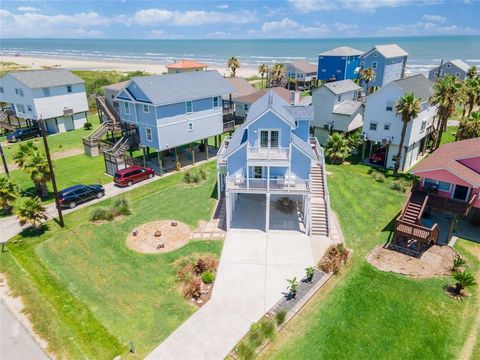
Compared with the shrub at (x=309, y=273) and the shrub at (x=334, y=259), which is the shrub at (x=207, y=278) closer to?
the shrub at (x=309, y=273)

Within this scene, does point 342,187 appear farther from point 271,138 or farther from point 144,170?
point 144,170

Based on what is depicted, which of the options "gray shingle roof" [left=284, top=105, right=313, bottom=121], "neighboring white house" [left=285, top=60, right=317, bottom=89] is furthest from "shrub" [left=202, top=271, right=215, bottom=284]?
"neighboring white house" [left=285, top=60, right=317, bottom=89]

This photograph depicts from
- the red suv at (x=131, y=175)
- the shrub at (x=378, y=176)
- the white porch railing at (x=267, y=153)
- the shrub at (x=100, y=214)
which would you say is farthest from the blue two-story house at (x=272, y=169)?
the red suv at (x=131, y=175)

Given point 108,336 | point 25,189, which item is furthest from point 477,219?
point 25,189

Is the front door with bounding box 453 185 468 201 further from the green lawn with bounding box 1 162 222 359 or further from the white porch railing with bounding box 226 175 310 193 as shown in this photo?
the green lawn with bounding box 1 162 222 359

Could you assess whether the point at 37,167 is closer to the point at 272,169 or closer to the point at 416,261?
the point at 272,169

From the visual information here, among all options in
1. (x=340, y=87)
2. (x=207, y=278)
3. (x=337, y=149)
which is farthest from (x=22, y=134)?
(x=340, y=87)
